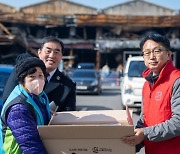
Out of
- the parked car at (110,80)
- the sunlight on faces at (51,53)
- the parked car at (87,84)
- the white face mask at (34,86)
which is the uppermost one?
the sunlight on faces at (51,53)

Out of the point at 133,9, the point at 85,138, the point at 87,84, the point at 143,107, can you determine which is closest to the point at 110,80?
the point at 87,84

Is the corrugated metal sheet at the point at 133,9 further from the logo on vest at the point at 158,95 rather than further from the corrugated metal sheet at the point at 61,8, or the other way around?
the logo on vest at the point at 158,95

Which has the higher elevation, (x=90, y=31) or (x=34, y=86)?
(x=34, y=86)

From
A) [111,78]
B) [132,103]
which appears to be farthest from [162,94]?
[111,78]

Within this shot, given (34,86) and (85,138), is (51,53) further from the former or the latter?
(85,138)

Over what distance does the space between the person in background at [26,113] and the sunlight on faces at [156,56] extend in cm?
78

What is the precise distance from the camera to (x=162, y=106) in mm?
2678

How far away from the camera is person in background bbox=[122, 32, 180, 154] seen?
2589mm

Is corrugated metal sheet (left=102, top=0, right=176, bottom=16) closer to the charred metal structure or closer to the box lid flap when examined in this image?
the charred metal structure

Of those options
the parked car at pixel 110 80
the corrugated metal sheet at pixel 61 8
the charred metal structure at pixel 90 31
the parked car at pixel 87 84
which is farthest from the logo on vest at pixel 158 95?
the corrugated metal sheet at pixel 61 8

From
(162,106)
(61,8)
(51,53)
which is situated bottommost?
(162,106)

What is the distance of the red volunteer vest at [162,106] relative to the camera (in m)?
2.67

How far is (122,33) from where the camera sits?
1425 inches

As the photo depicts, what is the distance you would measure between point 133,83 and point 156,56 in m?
9.10
